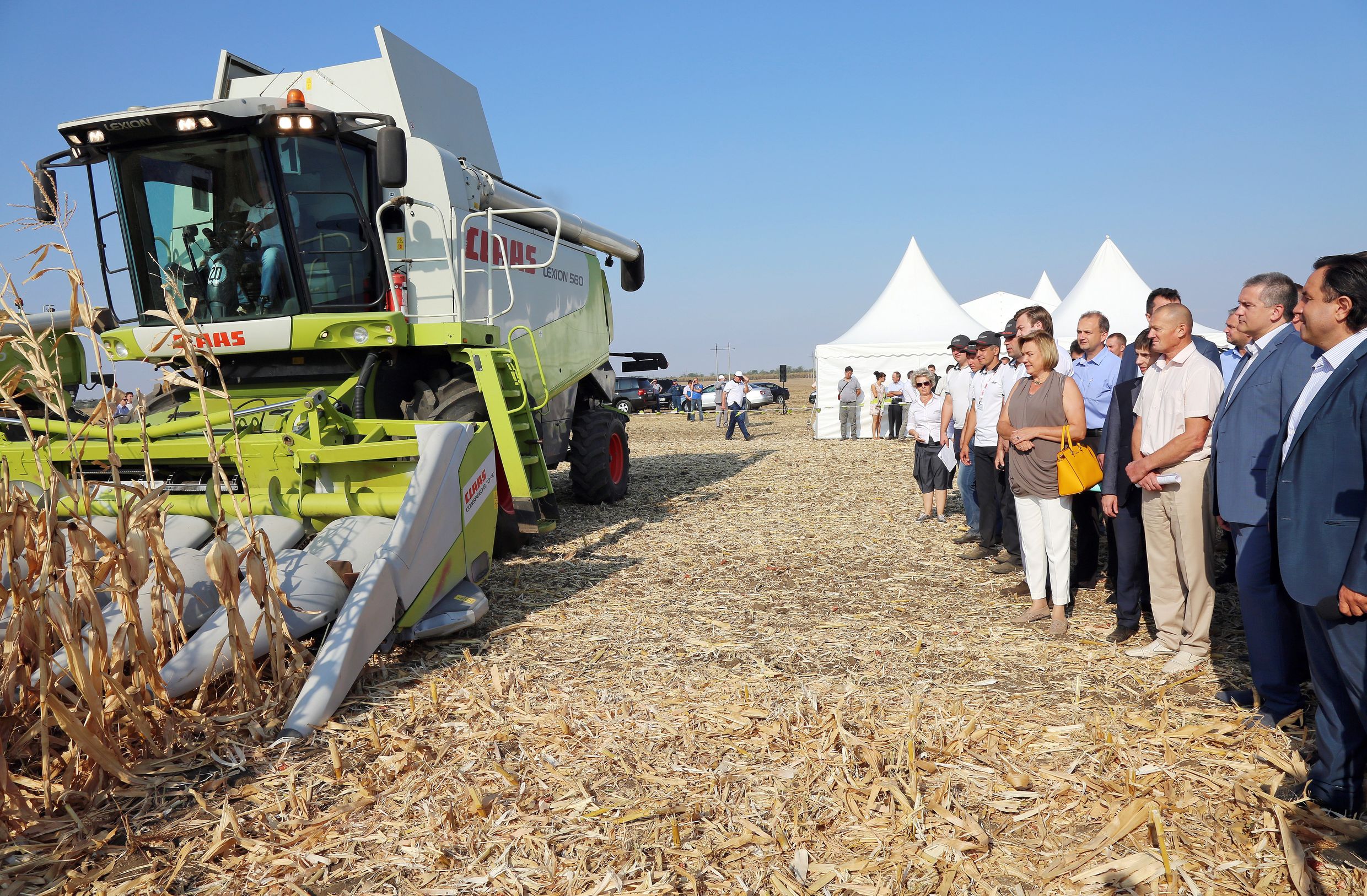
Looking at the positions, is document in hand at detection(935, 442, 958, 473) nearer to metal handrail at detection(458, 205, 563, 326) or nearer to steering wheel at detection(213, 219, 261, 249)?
metal handrail at detection(458, 205, 563, 326)

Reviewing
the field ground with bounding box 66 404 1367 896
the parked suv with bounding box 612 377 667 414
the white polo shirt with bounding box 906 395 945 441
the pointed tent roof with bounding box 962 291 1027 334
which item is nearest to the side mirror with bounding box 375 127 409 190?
the field ground with bounding box 66 404 1367 896

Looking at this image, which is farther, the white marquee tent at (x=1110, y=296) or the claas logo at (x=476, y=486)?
the white marquee tent at (x=1110, y=296)

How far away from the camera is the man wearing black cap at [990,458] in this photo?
611 centimetres

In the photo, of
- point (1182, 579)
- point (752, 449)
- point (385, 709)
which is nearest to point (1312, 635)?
point (1182, 579)

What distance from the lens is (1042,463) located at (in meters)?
4.62

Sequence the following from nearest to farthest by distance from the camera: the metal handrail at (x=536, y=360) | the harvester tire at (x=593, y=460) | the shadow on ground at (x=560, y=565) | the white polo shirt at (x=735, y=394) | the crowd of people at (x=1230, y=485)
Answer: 1. the crowd of people at (x=1230, y=485)
2. the shadow on ground at (x=560, y=565)
3. the metal handrail at (x=536, y=360)
4. the harvester tire at (x=593, y=460)
5. the white polo shirt at (x=735, y=394)

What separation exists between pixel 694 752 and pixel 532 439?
343 centimetres

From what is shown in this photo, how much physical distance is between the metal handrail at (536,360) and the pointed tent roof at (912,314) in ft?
43.4

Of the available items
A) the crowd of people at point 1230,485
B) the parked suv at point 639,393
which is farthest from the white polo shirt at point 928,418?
the parked suv at point 639,393

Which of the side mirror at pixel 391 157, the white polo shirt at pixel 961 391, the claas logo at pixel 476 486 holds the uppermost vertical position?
the side mirror at pixel 391 157

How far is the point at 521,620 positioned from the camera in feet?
16.4

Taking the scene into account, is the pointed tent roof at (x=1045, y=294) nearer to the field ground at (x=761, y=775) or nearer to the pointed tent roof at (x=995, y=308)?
the pointed tent roof at (x=995, y=308)

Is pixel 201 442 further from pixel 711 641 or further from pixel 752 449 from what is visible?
pixel 752 449

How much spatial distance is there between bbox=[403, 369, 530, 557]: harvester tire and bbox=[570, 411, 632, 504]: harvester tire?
9.35 feet
